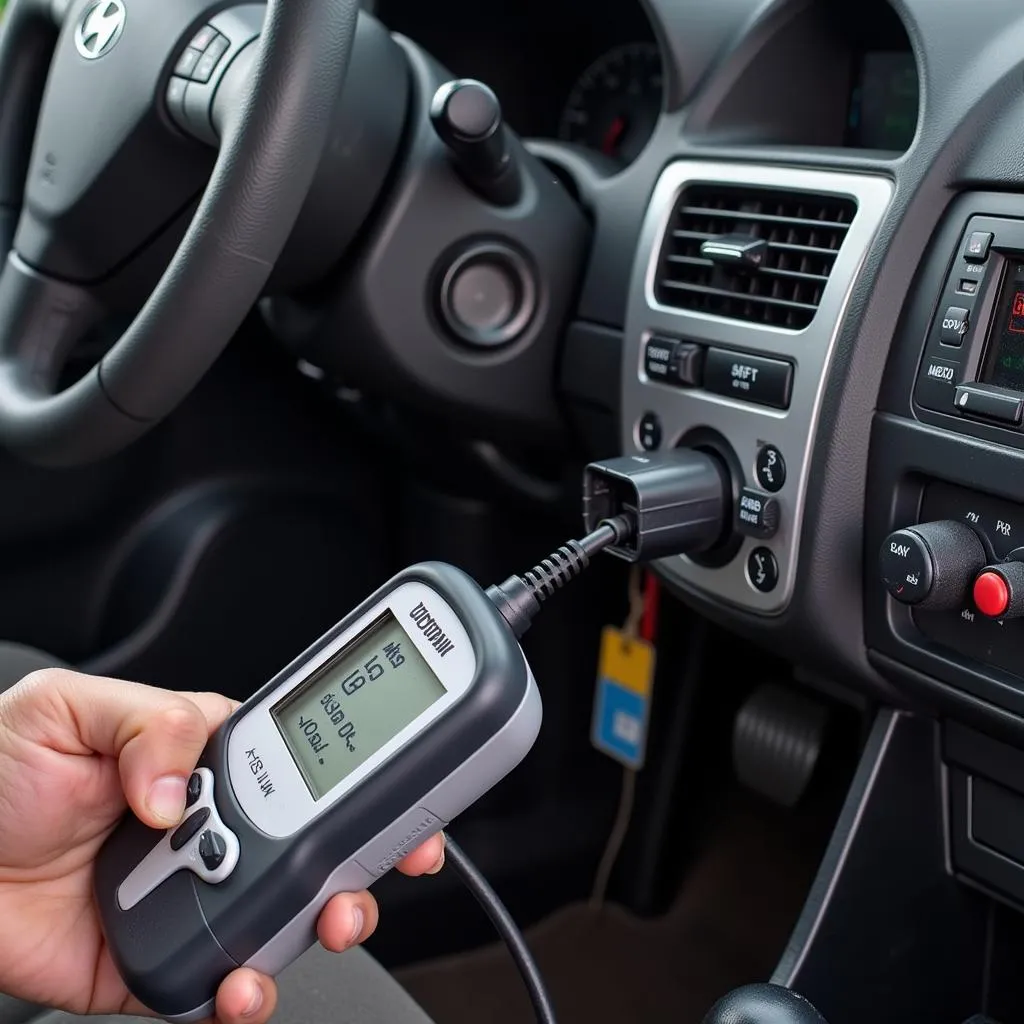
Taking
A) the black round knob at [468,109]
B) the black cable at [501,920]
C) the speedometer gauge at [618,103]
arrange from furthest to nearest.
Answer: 1. the speedometer gauge at [618,103]
2. the black round knob at [468,109]
3. the black cable at [501,920]

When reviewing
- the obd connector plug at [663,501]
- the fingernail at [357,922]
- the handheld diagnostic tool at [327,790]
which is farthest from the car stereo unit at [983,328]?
the fingernail at [357,922]

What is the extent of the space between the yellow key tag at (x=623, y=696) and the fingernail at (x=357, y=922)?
2.13 ft

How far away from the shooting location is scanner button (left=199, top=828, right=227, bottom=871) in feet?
2.04

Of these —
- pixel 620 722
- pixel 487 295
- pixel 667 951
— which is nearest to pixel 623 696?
pixel 620 722

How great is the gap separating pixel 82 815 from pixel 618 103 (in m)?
0.75

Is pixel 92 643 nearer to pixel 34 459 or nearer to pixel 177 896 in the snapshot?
pixel 34 459

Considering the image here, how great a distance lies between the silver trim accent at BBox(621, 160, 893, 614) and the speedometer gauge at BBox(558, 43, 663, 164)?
0.22 m

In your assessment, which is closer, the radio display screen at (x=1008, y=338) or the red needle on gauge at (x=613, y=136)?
the radio display screen at (x=1008, y=338)

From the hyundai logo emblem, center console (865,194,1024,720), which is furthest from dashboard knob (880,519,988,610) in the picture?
the hyundai logo emblem

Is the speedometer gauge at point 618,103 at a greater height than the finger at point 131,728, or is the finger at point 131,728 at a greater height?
the speedometer gauge at point 618,103

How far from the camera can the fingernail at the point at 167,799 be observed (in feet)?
2.08

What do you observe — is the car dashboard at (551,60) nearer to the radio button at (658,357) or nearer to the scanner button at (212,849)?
the radio button at (658,357)

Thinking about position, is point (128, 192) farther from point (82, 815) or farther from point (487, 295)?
point (82, 815)

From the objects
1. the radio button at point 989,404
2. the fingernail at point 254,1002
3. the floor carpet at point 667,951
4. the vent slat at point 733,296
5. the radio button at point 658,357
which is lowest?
the floor carpet at point 667,951
